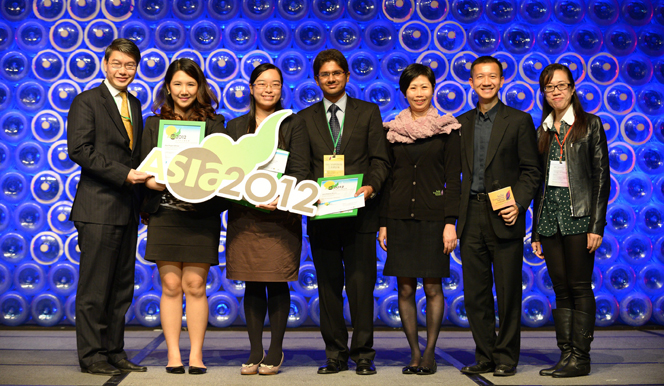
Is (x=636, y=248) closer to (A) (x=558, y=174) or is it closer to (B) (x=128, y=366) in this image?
(A) (x=558, y=174)

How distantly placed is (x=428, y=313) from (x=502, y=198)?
0.62m

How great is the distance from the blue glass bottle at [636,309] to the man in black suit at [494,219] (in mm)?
1599

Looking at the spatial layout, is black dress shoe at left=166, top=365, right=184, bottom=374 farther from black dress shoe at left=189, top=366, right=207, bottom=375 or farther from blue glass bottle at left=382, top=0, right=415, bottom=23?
blue glass bottle at left=382, top=0, right=415, bottom=23

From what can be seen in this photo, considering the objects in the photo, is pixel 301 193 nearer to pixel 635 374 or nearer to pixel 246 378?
pixel 246 378

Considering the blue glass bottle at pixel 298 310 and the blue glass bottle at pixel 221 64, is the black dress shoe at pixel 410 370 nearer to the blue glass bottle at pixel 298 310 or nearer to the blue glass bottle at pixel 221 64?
the blue glass bottle at pixel 298 310

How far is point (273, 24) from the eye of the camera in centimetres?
370

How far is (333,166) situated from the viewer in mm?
2529

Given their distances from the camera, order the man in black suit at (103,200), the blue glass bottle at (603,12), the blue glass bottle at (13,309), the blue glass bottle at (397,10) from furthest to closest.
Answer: the blue glass bottle at (603,12)
the blue glass bottle at (397,10)
the blue glass bottle at (13,309)
the man in black suit at (103,200)

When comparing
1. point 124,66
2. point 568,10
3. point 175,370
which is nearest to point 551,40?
point 568,10

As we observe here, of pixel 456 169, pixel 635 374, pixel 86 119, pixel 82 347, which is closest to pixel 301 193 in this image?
pixel 456 169

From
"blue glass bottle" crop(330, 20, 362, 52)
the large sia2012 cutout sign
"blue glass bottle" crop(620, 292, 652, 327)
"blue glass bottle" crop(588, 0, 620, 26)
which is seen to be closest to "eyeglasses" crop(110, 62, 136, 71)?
the large sia2012 cutout sign

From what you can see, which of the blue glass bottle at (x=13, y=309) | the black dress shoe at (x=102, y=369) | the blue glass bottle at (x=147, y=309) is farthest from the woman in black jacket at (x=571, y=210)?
the blue glass bottle at (x=13, y=309)

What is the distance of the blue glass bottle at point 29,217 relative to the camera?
357 centimetres

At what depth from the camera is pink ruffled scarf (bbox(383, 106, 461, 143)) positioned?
8.39 ft
